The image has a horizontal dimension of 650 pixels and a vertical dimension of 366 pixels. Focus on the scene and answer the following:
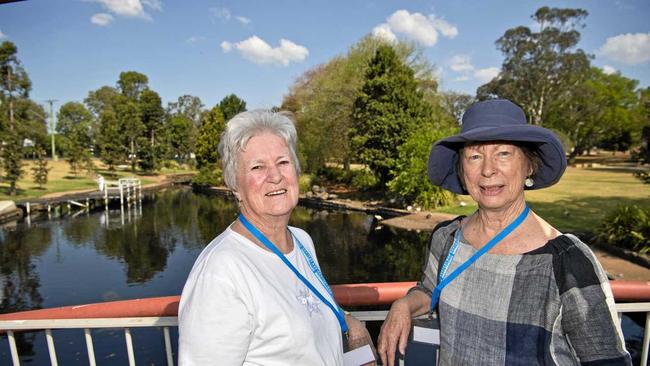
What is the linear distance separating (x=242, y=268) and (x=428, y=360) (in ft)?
18.6

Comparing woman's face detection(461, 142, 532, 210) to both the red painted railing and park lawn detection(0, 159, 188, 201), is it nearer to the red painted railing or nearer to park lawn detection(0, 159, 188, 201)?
the red painted railing

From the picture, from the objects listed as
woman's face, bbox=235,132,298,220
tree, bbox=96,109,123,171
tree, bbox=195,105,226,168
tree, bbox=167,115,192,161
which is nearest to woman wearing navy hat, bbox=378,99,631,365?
woman's face, bbox=235,132,298,220

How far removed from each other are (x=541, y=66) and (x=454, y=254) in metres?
37.6

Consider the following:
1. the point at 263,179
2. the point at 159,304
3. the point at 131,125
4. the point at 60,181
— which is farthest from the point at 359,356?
the point at 131,125

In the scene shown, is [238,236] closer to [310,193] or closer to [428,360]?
[428,360]

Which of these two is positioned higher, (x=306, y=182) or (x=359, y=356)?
(x=359, y=356)

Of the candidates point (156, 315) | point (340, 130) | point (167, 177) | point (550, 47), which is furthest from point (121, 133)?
point (156, 315)

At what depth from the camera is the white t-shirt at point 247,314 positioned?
1.00 meters

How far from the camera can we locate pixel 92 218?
19.5 m

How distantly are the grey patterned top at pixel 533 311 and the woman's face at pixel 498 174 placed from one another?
0.18m

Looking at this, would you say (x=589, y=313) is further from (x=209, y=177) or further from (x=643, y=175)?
(x=209, y=177)

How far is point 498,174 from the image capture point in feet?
4.37

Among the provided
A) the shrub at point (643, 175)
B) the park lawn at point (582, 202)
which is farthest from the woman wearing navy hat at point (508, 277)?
the park lawn at point (582, 202)

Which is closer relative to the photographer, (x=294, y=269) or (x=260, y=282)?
(x=260, y=282)
